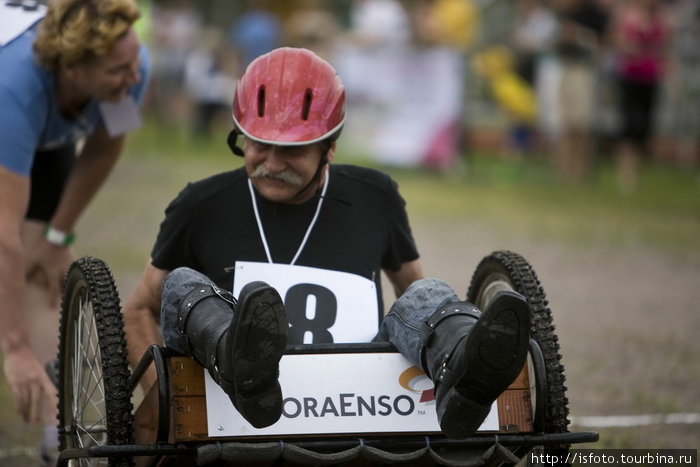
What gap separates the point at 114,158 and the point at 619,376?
2932 mm

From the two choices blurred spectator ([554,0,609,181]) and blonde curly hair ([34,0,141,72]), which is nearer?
blonde curly hair ([34,0,141,72])

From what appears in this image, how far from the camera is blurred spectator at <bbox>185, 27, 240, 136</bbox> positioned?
20984mm

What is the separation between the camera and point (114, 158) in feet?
17.8

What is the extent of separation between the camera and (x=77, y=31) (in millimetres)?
4500

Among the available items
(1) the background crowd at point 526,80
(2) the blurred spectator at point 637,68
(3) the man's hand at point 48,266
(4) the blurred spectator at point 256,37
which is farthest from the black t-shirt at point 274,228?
(4) the blurred spectator at point 256,37

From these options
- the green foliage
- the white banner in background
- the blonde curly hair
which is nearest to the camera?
the blonde curly hair

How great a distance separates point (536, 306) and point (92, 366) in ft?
4.60

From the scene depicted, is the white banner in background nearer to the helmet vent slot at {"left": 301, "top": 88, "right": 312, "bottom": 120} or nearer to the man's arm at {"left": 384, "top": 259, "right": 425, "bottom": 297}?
the helmet vent slot at {"left": 301, "top": 88, "right": 312, "bottom": 120}

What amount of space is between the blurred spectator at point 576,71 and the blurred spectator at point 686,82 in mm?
1706

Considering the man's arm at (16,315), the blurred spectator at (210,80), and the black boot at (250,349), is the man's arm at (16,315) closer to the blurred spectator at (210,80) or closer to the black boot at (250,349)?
the black boot at (250,349)

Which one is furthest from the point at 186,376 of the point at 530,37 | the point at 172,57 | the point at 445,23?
the point at 172,57

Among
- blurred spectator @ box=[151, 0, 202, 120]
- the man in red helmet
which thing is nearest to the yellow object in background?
blurred spectator @ box=[151, 0, 202, 120]

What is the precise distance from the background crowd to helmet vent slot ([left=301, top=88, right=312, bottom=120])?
10.8m

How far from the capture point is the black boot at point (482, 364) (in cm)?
299
